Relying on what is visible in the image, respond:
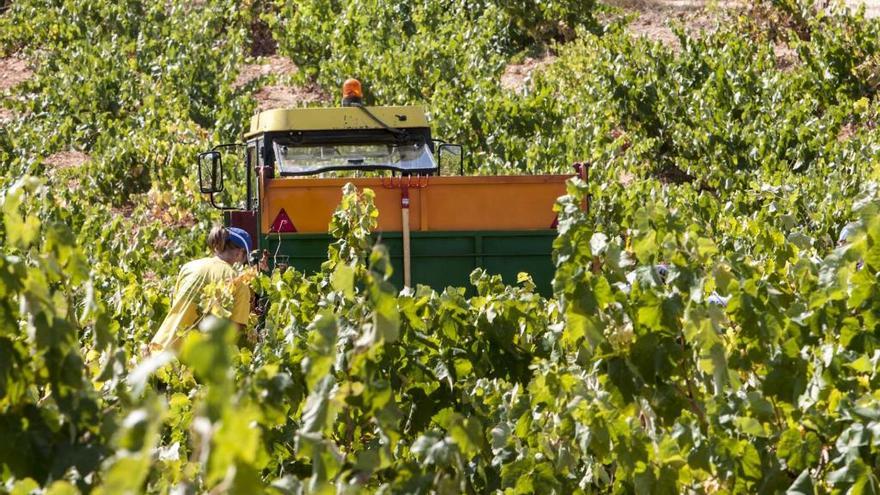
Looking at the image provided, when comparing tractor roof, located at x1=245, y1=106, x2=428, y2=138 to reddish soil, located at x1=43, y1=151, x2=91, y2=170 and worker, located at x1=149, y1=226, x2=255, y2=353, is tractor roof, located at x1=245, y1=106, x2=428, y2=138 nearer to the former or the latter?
worker, located at x1=149, y1=226, x2=255, y2=353

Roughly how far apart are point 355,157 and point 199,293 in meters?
4.07

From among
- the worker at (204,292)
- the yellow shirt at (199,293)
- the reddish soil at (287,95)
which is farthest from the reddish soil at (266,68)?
the yellow shirt at (199,293)

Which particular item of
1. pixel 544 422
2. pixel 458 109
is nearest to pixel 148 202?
pixel 458 109

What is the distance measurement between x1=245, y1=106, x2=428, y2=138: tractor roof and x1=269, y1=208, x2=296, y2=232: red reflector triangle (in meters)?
1.39

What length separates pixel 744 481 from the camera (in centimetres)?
385

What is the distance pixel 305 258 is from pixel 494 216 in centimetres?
128

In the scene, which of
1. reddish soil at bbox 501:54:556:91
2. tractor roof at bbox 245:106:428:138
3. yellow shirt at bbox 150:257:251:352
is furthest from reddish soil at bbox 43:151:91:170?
yellow shirt at bbox 150:257:251:352

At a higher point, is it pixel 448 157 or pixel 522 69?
pixel 448 157

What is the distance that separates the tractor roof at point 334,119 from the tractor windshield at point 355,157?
15cm

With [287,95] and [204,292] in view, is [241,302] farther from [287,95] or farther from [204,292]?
[287,95]

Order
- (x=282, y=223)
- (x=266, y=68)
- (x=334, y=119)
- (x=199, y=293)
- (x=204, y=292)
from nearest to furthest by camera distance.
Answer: (x=204, y=292)
(x=199, y=293)
(x=282, y=223)
(x=334, y=119)
(x=266, y=68)

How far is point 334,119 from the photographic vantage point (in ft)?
38.3

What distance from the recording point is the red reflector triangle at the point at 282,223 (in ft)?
33.9

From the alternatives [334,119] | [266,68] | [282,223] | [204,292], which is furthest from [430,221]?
[266,68]
